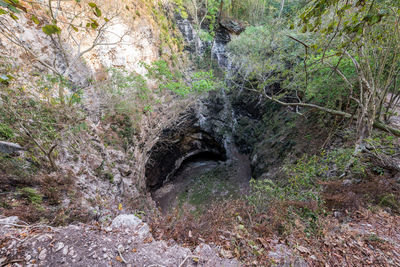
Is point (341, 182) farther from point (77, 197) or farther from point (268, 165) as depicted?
point (77, 197)

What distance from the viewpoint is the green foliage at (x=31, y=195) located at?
8.48 feet

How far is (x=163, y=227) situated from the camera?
8.38ft

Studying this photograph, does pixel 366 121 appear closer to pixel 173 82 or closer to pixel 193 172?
pixel 173 82

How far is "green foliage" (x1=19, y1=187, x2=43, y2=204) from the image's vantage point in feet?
8.48

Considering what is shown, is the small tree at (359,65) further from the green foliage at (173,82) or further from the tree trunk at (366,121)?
the green foliage at (173,82)

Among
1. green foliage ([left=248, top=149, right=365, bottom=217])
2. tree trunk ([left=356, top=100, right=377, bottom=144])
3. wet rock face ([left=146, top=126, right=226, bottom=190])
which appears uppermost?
tree trunk ([left=356, top=100, right=377, bottom=144])

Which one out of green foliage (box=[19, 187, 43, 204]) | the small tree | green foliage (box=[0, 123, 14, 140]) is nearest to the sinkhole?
green foliage (box=[19, 187, 43, 204])

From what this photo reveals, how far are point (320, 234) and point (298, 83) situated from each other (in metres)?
5.12

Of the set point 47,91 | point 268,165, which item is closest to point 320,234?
point 268,165

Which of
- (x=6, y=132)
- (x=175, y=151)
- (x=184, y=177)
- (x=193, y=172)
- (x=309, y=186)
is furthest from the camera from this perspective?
(x=193, y=172)

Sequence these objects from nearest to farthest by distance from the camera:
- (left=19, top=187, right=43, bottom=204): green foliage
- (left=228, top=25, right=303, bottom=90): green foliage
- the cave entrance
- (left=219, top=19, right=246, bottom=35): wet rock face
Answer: (left=19, top=187, right=43, bottom=204): green foliage
(left=228, top=25, right=303, bottom=90): green foliage
the cave entrance
(left=219, top=19, right=246, bottom=35): wet rock face

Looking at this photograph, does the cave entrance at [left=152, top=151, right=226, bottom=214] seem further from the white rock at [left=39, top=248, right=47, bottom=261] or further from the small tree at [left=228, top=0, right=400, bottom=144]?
the small tree at [left=228, top=0, right=400, bottom=144]

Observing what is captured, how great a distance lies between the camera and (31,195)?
8.66ft

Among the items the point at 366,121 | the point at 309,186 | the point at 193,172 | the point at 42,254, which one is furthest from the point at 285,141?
the point at 42,254
